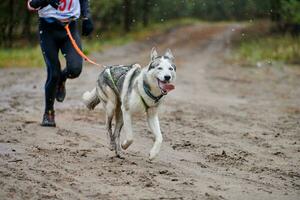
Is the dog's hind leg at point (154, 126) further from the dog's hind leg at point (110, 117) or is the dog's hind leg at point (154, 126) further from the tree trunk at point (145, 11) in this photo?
→ the tree trunk at point (145, 11)

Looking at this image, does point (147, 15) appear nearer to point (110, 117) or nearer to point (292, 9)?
point (292, 9)

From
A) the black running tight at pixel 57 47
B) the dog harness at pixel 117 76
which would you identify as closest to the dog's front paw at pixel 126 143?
the dog harness at pixel 117 76

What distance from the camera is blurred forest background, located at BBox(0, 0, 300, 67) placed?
2456 cm


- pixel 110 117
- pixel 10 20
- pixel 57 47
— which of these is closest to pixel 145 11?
pixel 10 20

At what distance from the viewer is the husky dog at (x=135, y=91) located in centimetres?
570

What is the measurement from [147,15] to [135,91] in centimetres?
3397

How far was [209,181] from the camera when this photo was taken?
5383mm

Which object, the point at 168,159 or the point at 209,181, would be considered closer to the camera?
the point at 209,181

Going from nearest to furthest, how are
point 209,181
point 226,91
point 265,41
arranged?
point 209,181 < point 226,91 < point 265,41

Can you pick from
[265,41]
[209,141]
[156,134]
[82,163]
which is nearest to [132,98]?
[156,134]

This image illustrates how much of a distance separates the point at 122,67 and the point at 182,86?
767cm

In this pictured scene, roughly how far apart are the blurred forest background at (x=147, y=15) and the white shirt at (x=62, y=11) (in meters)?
14.1

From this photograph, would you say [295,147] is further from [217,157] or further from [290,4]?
[290,4]

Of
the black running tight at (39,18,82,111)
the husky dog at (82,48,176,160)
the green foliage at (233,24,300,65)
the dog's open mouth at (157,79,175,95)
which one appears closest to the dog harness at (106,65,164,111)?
the husky dog at (82,48,176,160)
